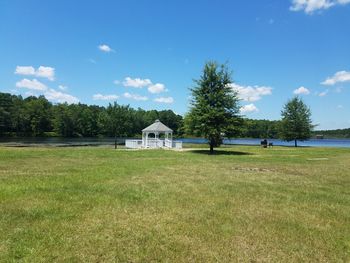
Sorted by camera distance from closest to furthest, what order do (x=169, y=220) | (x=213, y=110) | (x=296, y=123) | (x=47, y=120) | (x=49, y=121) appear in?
(x=169, y=220) → (x=213, y=110) → (x=296, y=123) → (x=47, y=120) → (x=49, y=121)

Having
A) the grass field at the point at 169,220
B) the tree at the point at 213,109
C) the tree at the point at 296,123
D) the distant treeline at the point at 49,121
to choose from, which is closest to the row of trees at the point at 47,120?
the distant treeline at the point at 49,121

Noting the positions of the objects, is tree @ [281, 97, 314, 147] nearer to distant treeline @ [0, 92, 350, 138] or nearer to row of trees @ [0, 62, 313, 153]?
row of trees @ [0, 62, 313, 153]

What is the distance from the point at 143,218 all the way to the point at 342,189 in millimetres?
7258

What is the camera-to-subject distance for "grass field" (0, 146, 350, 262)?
4.92 m

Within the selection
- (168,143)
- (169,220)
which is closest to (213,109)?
(168,143)

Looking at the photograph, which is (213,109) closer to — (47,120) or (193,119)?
(193,119)

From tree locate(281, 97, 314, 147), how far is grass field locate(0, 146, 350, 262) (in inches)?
1569

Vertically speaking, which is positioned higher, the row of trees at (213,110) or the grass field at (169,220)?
the row of trees at (213,110)

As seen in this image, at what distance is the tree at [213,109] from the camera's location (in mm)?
28016

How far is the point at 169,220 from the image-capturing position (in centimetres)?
651

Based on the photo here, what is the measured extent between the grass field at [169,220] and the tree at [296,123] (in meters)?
39.9

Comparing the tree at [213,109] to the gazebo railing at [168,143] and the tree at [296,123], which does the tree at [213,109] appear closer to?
the gazebo railing at [168,143]

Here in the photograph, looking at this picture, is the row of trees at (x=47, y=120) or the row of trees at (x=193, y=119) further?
the row of trees at (x=47, y=120)

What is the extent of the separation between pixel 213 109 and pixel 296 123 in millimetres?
25960
